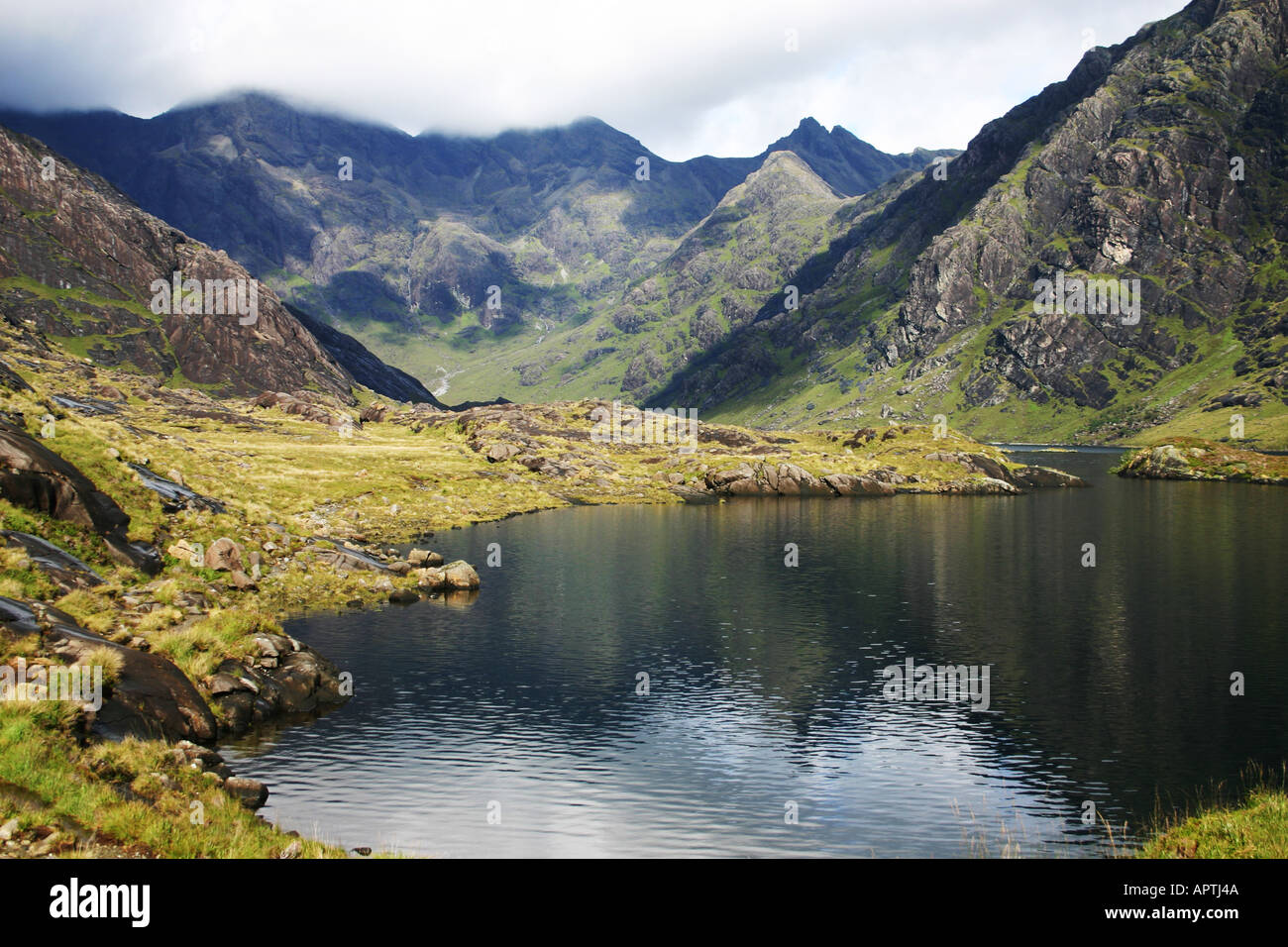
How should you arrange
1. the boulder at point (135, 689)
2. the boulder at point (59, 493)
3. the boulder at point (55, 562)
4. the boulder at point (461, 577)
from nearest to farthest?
the boulder at point (135, 689)
the boulder at point (55, 562)
the boulder at point (59, 493)
the boulder at point (461, 577)

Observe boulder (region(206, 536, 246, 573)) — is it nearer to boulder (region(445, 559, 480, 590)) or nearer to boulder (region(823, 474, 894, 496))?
boulder (region(445, 559, 480, 590))

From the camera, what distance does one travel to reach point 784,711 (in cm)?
4850

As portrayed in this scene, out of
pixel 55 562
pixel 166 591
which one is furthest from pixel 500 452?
pixel 55 562

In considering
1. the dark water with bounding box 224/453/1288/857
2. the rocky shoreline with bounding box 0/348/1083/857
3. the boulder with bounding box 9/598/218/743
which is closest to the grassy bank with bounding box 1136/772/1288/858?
the dark water with bounding box 224/453/1288/857

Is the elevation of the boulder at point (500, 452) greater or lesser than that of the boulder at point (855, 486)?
greater

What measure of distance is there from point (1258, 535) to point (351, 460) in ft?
482

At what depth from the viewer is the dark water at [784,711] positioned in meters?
33.5

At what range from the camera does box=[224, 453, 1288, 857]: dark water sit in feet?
110

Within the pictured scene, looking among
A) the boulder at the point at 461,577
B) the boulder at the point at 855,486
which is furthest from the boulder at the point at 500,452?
the boulder at the point at 461,577

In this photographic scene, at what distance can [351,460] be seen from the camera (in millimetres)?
151000

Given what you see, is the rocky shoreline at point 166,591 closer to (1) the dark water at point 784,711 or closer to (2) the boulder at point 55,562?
(2) the boulder at point 55,562

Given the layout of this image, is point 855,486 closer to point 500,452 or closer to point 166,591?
point 500,452

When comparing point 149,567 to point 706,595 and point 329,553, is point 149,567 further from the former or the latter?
point 706,595
